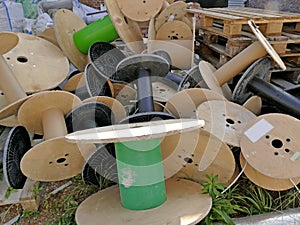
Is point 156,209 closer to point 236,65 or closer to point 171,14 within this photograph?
point 236,65

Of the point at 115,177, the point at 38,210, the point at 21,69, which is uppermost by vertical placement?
the point at 21,69

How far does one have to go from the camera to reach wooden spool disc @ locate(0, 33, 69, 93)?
2344mm

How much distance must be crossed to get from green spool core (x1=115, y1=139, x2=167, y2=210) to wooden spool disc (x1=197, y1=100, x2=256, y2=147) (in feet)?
1.36

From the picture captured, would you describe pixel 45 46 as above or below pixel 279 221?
above

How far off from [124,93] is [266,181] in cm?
131

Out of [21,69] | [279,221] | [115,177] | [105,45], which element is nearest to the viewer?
[279,221]

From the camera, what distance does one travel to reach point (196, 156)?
68.2 inches

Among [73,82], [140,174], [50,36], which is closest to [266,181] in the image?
[140,174]

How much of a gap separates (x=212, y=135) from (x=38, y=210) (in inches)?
47.2

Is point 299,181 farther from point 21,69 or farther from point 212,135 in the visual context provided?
point 21,69

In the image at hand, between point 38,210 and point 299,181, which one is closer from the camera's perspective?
point 299,181

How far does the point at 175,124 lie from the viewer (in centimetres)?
133

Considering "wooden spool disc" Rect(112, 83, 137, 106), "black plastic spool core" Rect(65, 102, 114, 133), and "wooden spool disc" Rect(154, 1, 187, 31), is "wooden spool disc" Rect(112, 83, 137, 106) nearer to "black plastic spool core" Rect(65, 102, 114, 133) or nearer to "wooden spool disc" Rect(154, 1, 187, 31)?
"black plastic spool core" Rect(65, 102, 114, 133)

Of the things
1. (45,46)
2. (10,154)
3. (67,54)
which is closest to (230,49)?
(67,54)
